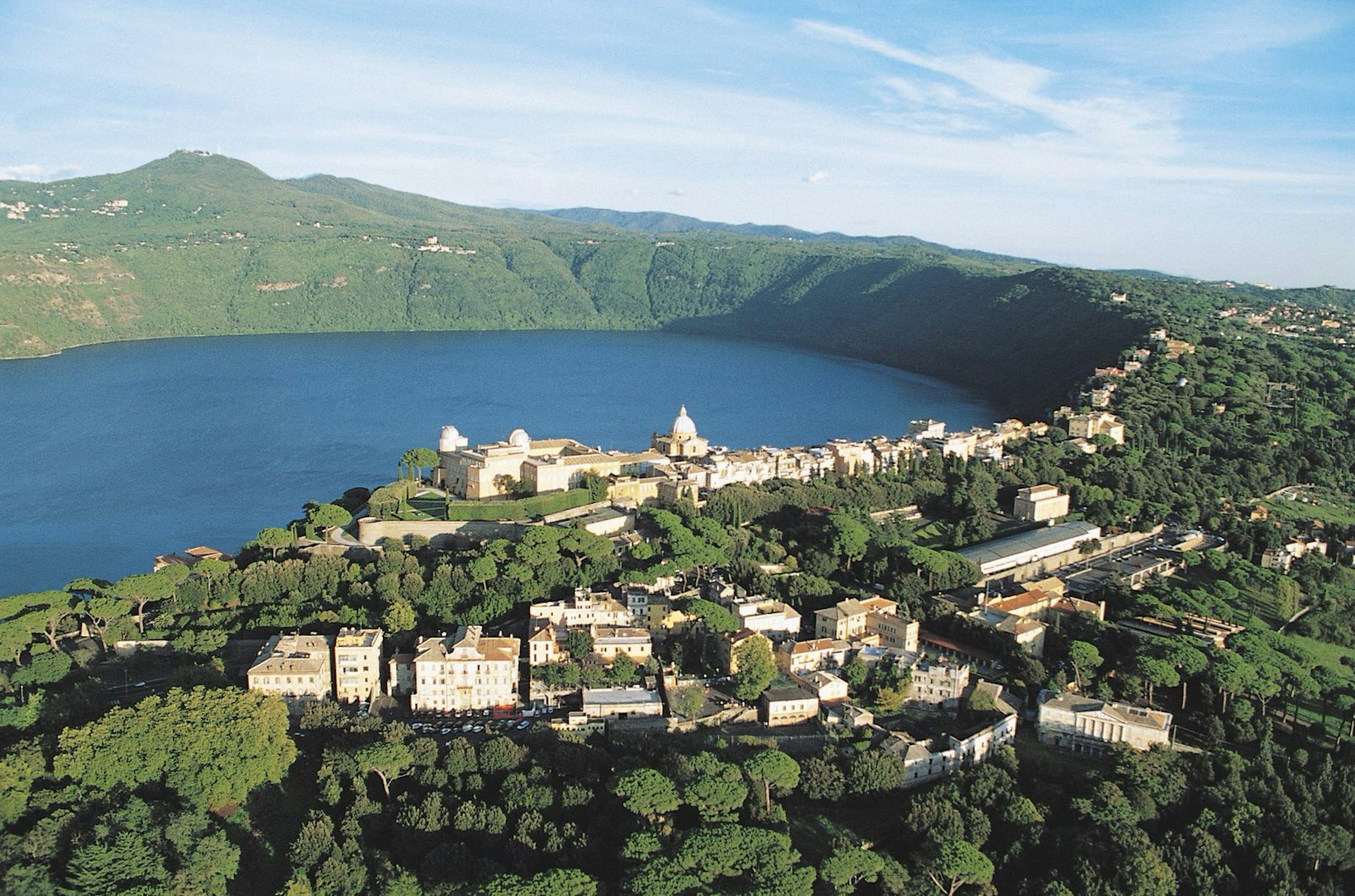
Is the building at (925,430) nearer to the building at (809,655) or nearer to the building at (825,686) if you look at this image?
the building at (809,655)

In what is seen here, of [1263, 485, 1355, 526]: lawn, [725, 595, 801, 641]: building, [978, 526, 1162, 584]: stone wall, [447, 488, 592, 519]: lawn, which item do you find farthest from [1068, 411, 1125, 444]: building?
[725, 595, 801, 641]: building

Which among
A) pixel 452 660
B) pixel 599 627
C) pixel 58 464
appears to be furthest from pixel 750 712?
pixel 58 464

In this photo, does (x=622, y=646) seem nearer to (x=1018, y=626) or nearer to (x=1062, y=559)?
(x=1018, y=626)

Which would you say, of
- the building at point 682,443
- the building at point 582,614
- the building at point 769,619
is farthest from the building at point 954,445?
the building at point 582,614

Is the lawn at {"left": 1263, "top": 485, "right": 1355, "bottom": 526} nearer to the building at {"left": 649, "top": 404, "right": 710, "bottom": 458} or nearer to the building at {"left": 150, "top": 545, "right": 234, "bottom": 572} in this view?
the building at {"left": 649, "top": 404, "right": 710, "bottom": 458}

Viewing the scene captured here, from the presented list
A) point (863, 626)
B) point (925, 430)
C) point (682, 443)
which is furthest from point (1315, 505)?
point (863, 626)

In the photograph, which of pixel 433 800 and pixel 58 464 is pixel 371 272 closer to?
pixel 58 464

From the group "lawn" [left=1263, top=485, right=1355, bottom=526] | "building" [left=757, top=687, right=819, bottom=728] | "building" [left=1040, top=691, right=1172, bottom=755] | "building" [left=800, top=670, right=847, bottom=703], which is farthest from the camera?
"lawn" [left=1263, top=485, right=1355, bottom=526]
